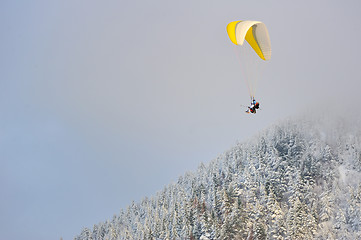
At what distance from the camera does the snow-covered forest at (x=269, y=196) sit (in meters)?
104

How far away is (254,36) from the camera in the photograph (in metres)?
53.6

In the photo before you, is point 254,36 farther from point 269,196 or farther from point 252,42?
→ point 269,196

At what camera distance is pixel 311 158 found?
15200 cm

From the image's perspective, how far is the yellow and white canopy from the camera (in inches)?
1955

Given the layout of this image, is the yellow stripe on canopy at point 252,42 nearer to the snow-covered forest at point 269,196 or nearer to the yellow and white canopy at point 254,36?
the yellow and white canopy at point 254,36

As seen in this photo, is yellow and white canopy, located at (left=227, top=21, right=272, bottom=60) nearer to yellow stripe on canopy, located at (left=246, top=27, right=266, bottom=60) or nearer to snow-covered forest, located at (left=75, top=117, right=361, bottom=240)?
yellow stripe on canopy, located at (left=246, top=27, right=266, bottom=60)

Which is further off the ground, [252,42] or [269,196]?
[252,42]

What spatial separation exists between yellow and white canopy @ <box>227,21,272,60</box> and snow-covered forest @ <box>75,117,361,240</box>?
188ft

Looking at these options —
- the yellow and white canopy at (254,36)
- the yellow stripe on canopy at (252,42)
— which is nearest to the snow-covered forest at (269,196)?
the yellow stripe on canopy at (252,42)

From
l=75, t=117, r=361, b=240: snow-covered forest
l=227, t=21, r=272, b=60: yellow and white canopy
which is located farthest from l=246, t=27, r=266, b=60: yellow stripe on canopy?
l=75, t=117, r=361, b=240: snow-covered forest

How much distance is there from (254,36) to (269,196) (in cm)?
7676

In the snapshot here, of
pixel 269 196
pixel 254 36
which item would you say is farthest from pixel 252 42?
pixel 269 196

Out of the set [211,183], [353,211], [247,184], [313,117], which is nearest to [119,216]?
[211,183]

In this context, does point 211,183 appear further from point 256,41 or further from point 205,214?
point 256,41
